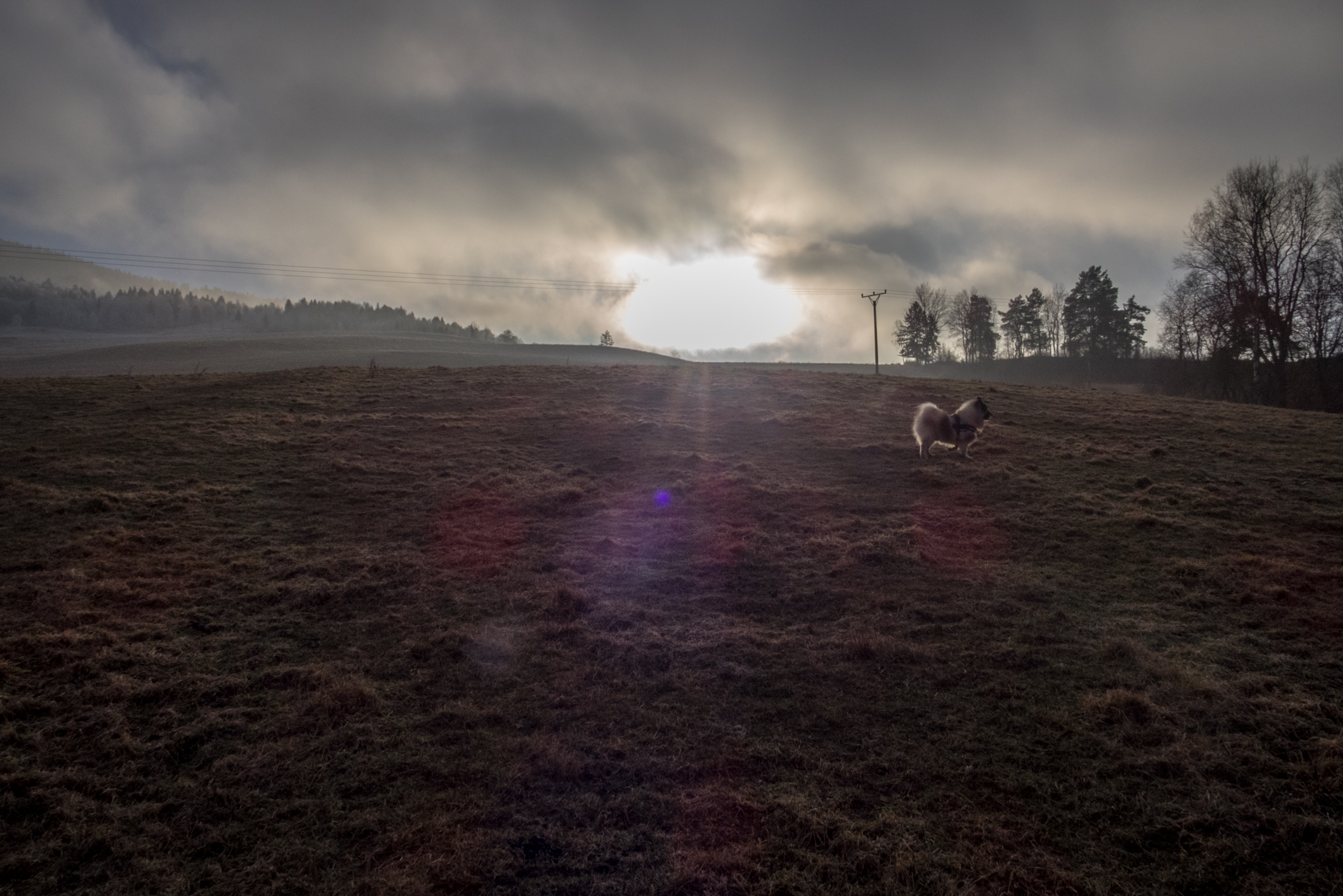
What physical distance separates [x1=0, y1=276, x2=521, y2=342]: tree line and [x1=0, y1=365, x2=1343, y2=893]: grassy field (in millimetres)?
83696

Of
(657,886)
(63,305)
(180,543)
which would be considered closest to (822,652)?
(657,886)

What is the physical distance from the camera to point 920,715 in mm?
5445

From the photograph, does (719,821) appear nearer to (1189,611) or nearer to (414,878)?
(414,878)

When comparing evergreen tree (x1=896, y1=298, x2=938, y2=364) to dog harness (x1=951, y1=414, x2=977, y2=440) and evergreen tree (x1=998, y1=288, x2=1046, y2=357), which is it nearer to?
evergreen tree (x1=998, y1=288, x2=1046, y2=357)

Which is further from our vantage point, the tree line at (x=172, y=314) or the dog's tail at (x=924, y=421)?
the tree line at (x=172, y=314)

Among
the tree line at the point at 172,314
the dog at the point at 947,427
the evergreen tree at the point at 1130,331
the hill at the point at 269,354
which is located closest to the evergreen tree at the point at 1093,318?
the evergreen tree at the point at 1130,331

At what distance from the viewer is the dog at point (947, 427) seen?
53.4 ft

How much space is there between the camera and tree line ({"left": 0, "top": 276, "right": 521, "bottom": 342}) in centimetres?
10631

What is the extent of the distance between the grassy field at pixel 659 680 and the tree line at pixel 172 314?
275 ft

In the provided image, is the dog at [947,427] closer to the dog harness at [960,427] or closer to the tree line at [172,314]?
the dog harness at [960,427]

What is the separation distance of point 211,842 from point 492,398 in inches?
848

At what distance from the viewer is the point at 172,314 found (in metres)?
124

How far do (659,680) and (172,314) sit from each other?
162 meters

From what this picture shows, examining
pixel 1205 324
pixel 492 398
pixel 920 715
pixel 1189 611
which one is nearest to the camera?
pixel 920 715
